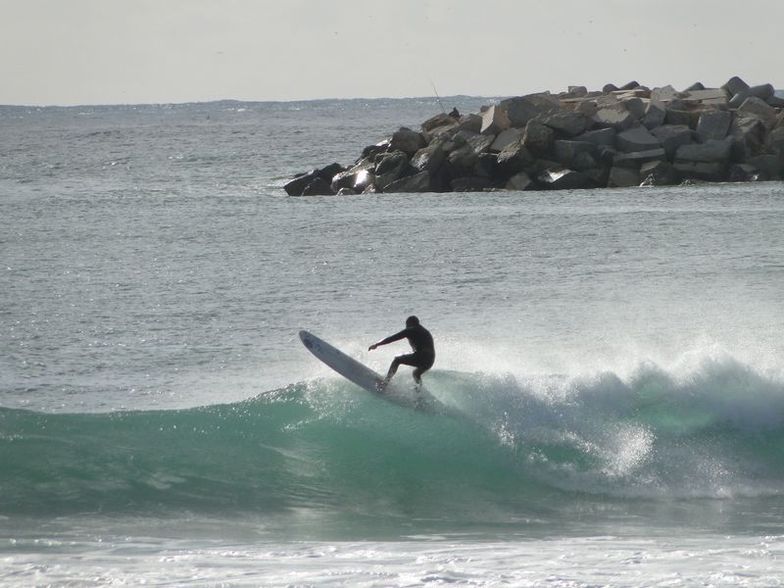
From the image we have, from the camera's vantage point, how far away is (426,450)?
1360 centimetres

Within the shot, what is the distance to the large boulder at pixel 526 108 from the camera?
39250mm

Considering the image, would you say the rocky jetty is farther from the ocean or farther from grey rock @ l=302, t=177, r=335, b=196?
the ocean

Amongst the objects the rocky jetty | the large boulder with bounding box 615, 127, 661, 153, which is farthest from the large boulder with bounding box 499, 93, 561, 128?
the large boulder with bounding box 615, 127, 661, 153

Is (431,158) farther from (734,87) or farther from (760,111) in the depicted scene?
(734,87)

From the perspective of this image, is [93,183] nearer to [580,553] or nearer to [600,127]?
[600,127]

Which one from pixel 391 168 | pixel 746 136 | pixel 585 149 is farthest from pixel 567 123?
pixel 391 168

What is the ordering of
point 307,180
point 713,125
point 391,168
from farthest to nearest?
point 307,180, point 391,168, point 713,125

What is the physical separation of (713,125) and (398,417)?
1029 inches

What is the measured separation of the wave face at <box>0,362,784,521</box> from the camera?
1225cm

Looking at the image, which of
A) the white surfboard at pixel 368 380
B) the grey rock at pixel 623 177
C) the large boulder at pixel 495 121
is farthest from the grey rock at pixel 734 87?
the white surfboard at pixel 368 380

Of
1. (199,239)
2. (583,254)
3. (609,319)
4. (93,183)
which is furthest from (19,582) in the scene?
(93,183)

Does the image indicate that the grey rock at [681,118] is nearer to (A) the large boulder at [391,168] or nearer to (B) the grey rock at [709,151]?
(B) the grey rock at [709,151]

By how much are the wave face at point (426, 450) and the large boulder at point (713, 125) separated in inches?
940

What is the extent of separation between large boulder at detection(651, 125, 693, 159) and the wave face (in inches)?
931
